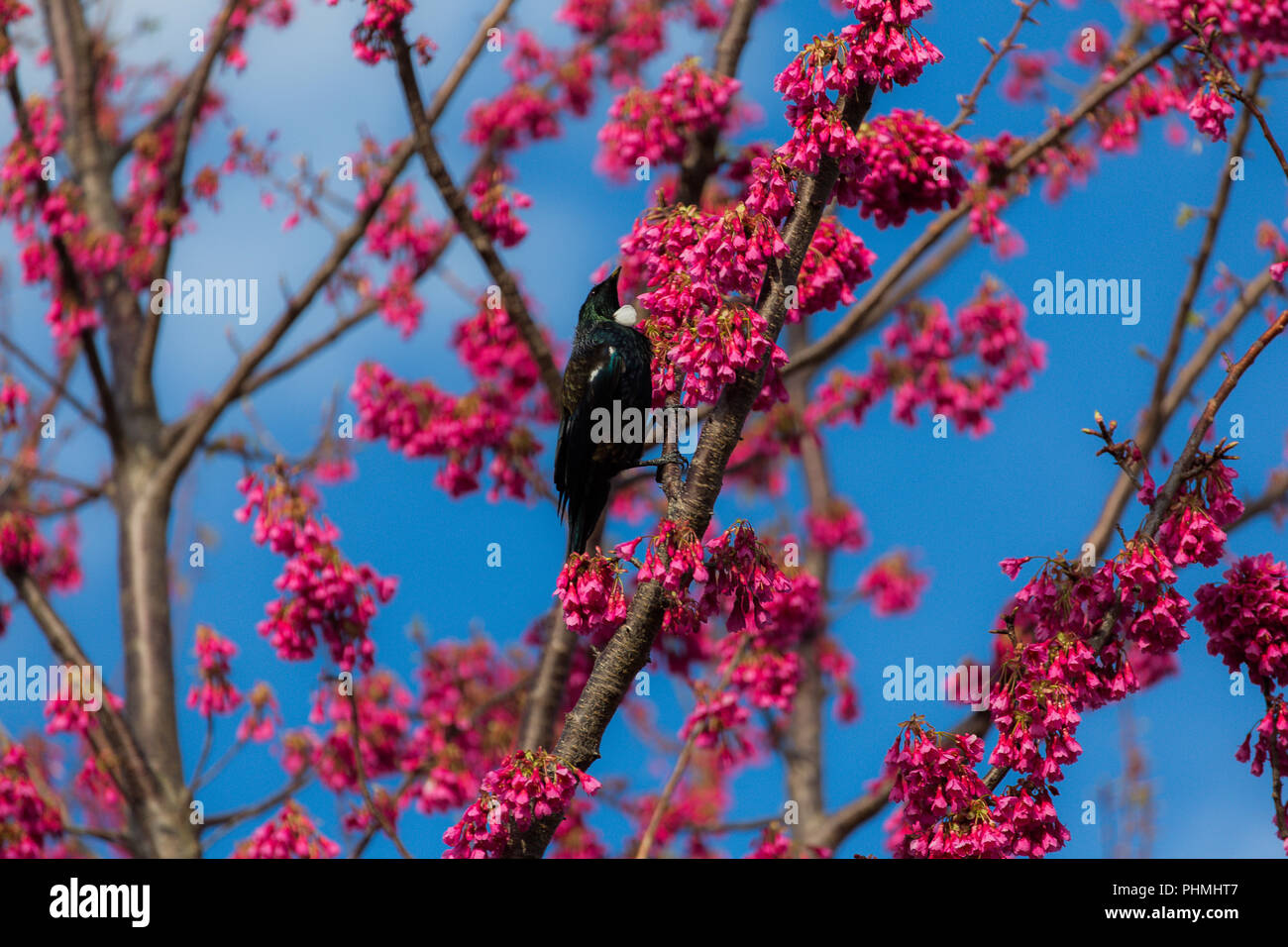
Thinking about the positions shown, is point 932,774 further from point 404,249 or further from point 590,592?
point 404,249

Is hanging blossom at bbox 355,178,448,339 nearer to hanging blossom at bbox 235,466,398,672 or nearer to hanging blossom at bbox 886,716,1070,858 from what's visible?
hanging blossom at bbox 235,466,398,672

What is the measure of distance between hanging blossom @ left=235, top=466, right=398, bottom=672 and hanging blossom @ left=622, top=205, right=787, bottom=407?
8.75ft

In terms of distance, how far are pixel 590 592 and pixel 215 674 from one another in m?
4.28

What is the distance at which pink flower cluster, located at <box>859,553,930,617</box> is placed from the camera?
1088 centimetres

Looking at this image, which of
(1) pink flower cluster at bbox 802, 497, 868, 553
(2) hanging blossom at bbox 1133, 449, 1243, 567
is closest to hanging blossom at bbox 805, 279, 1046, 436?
(1) pink flower cluster at bbox 802, 497, 868, 553

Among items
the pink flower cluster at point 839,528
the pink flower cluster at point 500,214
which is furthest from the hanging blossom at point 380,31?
the pink flower cluster at point 839,528

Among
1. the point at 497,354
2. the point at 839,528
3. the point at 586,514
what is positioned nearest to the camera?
the point at 586,514

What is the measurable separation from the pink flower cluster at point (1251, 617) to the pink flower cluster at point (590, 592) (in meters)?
1.82

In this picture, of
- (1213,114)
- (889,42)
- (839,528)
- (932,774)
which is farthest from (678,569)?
(839,528)

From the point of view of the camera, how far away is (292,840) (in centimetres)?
638

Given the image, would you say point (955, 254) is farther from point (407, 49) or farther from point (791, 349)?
point (407, 49)

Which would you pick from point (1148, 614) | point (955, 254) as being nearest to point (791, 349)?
point (955, 254)

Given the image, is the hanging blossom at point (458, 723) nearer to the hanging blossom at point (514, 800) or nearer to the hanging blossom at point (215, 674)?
the hanging blossom at point (215, 674)
